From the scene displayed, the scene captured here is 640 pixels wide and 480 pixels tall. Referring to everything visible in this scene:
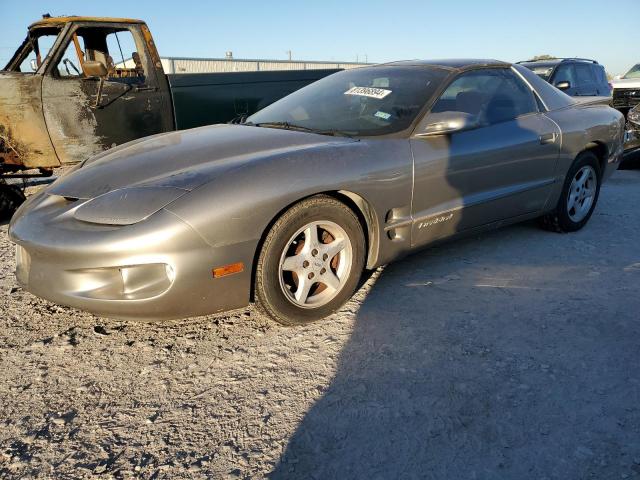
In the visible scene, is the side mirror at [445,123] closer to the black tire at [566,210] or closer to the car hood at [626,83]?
the black tire at [566,210]

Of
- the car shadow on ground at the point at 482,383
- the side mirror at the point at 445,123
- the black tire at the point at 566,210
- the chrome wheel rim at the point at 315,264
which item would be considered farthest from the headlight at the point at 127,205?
the black tire at the point at 566,210

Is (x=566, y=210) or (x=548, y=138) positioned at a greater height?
(x=548, y=138)

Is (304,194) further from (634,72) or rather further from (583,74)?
(634,72)

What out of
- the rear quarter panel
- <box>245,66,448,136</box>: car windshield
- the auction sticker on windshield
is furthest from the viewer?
the rear quarter panel

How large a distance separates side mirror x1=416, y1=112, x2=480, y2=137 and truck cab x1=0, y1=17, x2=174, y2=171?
321 cm

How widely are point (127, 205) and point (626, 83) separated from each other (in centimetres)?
1161

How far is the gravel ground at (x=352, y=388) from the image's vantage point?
1.77 metres

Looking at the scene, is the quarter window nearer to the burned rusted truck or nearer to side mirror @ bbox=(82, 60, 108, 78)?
the burned rusted truck

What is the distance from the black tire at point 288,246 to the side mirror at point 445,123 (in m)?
0.76

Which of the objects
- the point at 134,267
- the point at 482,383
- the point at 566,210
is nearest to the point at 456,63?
the point at 566,210

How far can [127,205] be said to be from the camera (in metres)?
2.31

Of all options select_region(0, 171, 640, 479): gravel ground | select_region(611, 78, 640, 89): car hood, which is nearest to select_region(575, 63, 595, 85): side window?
select_region(611, 78, 640, 89): car hood

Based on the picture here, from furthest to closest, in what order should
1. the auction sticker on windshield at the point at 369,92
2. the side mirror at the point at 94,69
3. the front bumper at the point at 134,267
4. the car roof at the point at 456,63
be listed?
1. the side mirror at the point at 94,69
2. the car roof at the point at 456,63
3. the auction sticker on windshield at the point at 369,92
4. the front bumper at the point at 134,267

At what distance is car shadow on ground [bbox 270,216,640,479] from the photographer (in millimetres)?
1770
